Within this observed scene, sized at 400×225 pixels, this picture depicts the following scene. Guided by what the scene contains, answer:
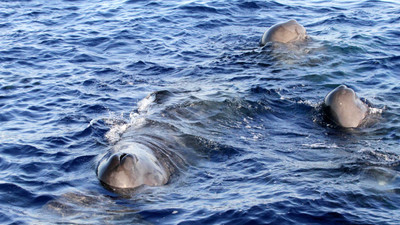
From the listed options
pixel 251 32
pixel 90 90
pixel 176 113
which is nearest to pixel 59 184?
pixel 176 113

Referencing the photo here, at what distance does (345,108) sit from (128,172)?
5.38m

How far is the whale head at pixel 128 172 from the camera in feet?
28.5

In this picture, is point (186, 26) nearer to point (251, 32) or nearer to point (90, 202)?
point (251, 32)

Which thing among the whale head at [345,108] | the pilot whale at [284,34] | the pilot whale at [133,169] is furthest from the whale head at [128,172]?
the pilot whale at [284,34]

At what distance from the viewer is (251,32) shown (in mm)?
19359

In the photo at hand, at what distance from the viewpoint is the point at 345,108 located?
38.6 feet

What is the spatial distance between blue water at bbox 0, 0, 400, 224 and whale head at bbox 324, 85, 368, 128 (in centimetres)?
26

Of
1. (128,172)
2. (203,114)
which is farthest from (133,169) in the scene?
(203,114)

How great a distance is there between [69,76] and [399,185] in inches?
382

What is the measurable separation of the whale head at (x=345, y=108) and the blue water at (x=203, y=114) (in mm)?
265

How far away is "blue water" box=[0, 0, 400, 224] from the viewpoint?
827cm

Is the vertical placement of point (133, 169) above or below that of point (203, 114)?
above

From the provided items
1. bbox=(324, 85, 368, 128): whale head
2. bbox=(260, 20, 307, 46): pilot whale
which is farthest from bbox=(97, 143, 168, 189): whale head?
bbox=(260, 20, 307, 46): pilot whale

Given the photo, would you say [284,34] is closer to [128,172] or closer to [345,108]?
[345,108]
